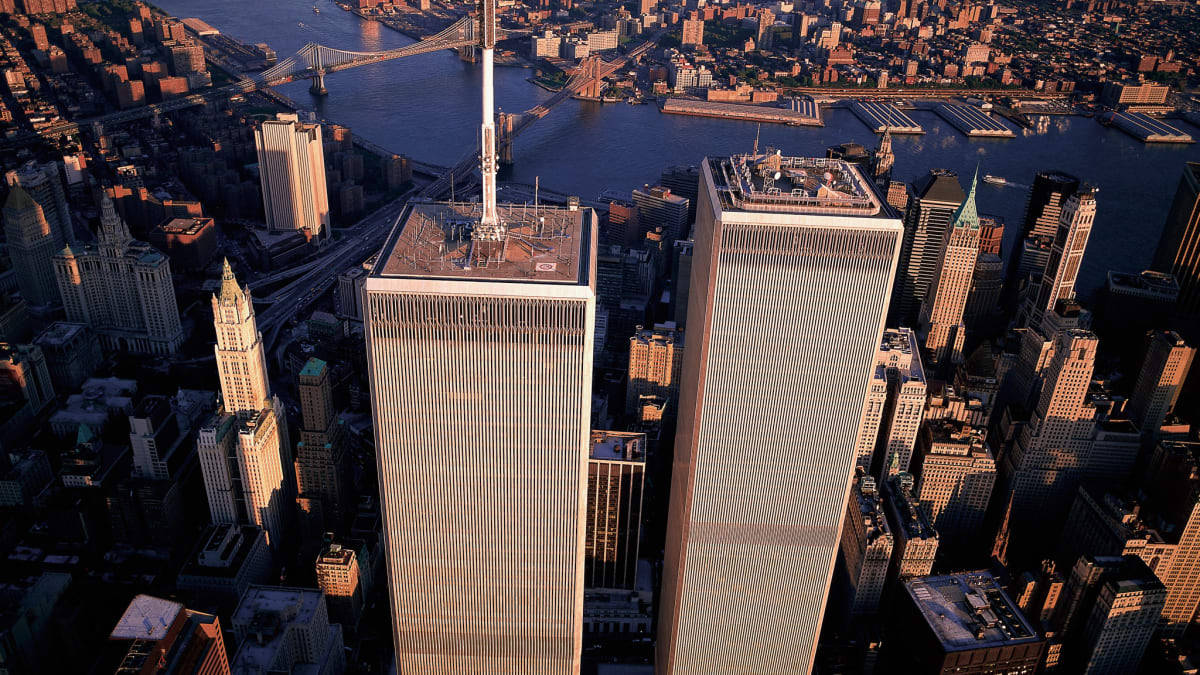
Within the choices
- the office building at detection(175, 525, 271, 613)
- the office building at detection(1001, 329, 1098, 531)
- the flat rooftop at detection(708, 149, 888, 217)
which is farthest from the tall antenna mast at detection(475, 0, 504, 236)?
the office building at detection(1001, 329, 1098, 531)

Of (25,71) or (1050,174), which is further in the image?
(25,71)

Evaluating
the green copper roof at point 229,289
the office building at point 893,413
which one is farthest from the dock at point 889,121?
the green copper roof at point 229,289

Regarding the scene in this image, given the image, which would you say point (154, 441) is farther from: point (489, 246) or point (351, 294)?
point (489, 246)

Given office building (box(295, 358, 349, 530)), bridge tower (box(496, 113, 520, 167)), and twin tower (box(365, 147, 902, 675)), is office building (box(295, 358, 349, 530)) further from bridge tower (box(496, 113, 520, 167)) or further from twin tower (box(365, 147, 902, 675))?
bridge tower (box(496, 113, 520, 167))

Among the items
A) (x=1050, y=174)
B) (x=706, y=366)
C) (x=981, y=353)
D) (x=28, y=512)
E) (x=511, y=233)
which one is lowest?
(x=28, y=512)

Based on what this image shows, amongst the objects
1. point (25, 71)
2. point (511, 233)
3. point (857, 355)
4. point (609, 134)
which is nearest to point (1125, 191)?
point (609, 134)

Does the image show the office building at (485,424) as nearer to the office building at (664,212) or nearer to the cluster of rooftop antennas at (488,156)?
the cluster of rooftop antennas at (488,156)

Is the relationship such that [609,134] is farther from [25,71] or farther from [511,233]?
[511,233]
